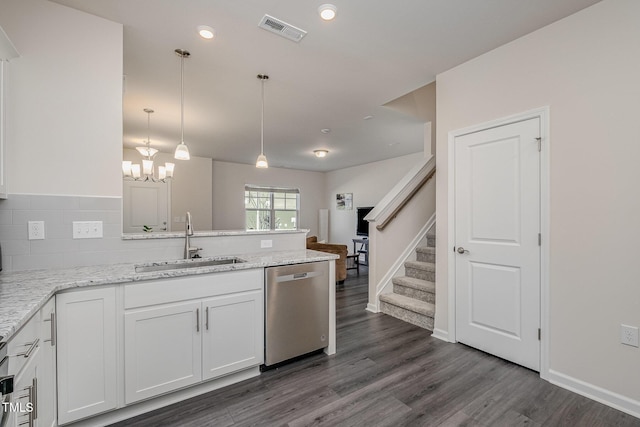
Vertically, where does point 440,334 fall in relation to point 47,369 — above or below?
below

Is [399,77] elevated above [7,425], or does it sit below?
above

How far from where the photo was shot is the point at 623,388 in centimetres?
186

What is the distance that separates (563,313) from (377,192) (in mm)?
5610

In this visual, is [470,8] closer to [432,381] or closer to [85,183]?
[432,381]

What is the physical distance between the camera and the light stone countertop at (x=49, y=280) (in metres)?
1.09

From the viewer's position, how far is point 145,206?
6.17 m

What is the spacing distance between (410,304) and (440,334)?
51cm

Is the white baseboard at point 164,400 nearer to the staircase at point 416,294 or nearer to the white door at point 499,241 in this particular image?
the staircase at point 416,294

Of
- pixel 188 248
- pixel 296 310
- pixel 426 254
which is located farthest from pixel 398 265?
pixel 188 248

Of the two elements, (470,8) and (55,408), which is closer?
(55,408)

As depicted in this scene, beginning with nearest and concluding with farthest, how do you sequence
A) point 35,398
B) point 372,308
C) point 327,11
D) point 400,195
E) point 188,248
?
point 35,398
point 327,11
point 188,248
point 372,308
point 400,195

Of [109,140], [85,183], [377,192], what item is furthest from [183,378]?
[377,192]

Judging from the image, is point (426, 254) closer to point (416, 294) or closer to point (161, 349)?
point (416, 294)

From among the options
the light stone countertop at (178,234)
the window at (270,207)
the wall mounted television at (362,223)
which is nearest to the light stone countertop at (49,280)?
the light stone countertop at (178,234)
